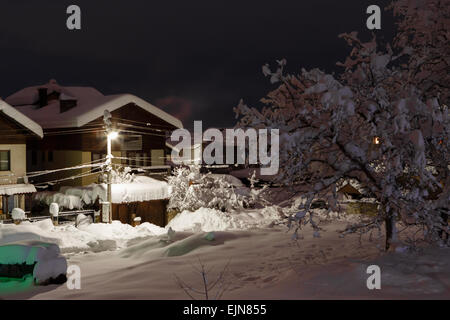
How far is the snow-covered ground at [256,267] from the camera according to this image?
8.05 m

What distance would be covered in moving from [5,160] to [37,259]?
15.7 meters

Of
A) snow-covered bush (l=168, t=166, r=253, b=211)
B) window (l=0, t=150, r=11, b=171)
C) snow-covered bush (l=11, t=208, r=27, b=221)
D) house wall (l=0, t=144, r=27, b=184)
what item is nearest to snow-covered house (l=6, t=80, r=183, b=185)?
house wall (l=0, t=144, r=27, b=184)

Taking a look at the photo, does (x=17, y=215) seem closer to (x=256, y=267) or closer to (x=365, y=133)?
(x=256, y=267)

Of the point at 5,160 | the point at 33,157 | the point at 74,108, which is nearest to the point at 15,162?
the point at 5,160

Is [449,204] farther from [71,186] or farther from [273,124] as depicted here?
[71,186]

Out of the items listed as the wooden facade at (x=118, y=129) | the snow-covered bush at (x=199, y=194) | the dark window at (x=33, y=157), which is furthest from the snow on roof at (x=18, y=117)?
the snow-covered bush at (x=199, y=194)

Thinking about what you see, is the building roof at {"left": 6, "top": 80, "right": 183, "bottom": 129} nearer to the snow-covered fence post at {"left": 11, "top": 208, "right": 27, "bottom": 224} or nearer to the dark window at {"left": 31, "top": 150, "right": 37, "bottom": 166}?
the dark window at {"left": 31, "top": 150, "right": 37, "bottom": 166}

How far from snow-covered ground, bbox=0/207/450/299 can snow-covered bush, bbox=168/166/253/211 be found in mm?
9312

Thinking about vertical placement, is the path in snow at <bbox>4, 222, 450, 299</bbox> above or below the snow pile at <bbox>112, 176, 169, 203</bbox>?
below

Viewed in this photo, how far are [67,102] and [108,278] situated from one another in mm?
20228

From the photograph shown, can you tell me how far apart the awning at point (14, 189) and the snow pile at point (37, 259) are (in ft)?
44.0

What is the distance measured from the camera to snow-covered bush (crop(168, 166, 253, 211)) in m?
27.9
